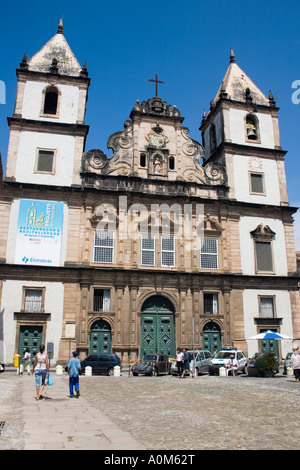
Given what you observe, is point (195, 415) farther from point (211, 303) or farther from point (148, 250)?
point (211, 303)

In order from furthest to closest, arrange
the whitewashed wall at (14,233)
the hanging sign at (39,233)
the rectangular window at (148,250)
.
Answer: the rectangular window at (148,250) < the hanging sign at (39,233) < the whitewashed wall at (14,233)

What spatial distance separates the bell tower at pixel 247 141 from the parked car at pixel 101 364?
16424 millimetres

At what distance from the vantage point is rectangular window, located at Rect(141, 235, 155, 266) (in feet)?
98.9

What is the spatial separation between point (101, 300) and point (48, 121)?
1428 cm

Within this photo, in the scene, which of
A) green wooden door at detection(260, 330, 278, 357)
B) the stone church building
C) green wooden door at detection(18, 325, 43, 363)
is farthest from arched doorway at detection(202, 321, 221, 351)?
green wooden door at detection(18, 325, 43, 363)

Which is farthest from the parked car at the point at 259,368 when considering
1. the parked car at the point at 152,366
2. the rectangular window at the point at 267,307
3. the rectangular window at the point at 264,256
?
the rectangular window at the point at 264,256

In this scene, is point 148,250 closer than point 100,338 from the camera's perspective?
No

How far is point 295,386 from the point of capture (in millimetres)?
17141

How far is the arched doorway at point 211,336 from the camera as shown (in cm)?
2983

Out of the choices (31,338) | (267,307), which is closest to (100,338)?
(31,338)

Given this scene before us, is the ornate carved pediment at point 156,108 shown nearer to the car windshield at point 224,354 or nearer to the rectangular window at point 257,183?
the rectangular window at point 257,183

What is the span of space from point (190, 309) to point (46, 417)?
20.6m

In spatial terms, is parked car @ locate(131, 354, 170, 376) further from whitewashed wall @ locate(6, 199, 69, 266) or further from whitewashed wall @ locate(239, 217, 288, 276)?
whitewashed wall @ locate(239, 217, 288, 276)

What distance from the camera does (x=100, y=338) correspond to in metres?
28.0
